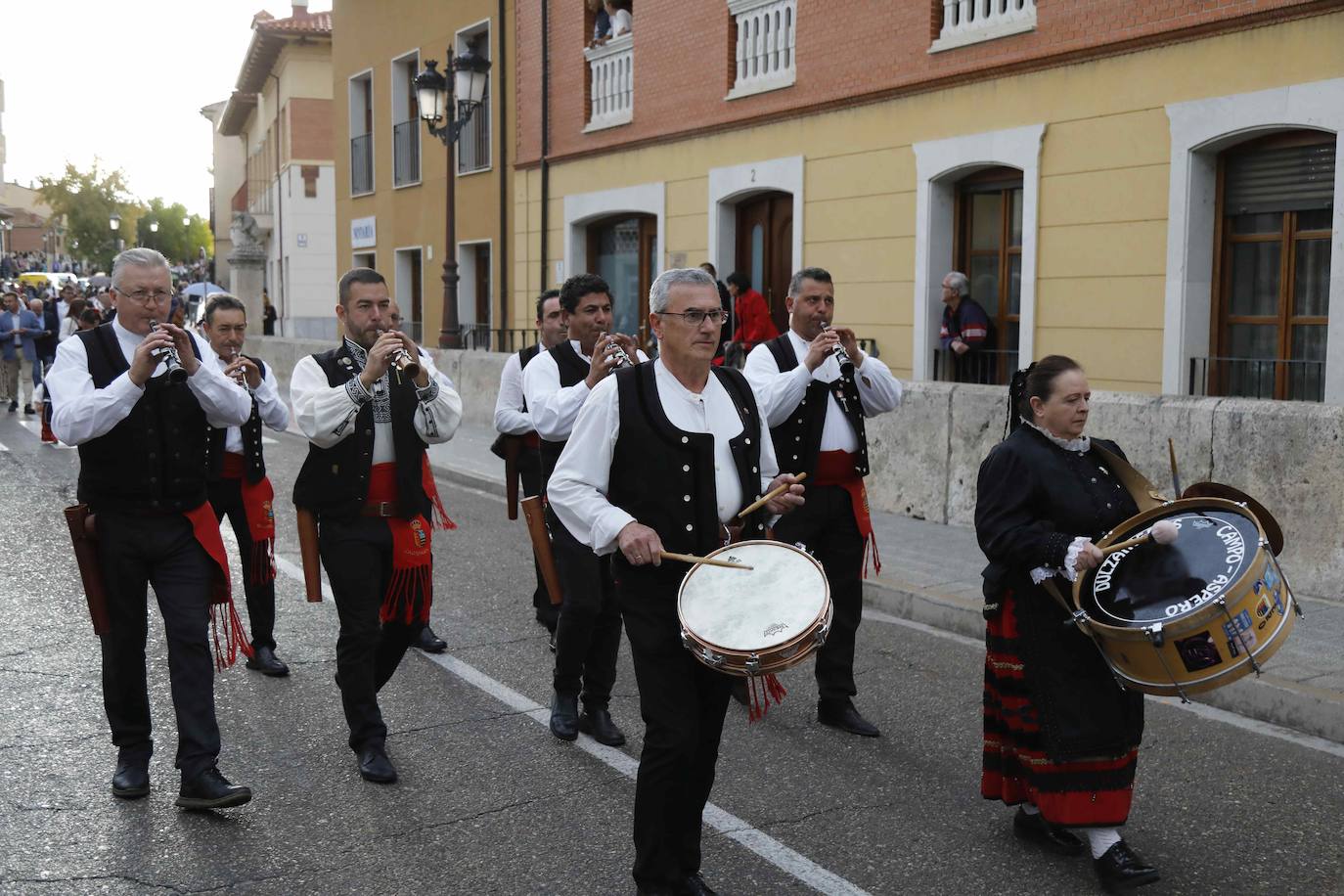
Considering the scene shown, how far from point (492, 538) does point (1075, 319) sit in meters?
5.44

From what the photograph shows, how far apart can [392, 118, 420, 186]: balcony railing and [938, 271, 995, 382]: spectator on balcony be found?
14.6m

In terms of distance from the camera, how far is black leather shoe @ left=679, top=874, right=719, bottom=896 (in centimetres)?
409

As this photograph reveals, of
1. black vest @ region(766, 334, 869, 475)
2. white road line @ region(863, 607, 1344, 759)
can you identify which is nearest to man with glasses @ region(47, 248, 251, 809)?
black vest @ region(766, 334, 869, 475)

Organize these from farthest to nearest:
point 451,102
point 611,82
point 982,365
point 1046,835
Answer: point 611,82
point 451,102
point 982,365
point 1046,835

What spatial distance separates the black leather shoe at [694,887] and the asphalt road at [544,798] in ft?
0.59

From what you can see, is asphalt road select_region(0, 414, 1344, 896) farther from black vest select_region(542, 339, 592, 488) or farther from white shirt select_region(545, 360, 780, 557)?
black vest select_region(542, 339, 592, 488)

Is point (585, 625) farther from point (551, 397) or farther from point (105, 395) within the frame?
point (105, 395)

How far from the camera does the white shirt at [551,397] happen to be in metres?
6.13

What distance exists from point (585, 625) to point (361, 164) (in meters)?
24.4

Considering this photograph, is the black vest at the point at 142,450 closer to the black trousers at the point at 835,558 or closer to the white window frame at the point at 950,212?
the black trousers at the point at 835,558

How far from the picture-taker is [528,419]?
24.3 ft

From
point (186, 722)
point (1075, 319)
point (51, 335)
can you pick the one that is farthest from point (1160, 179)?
point (51, 335)

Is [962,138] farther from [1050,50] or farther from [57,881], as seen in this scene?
[57,881]

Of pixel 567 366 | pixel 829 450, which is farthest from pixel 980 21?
pixel 829 450
